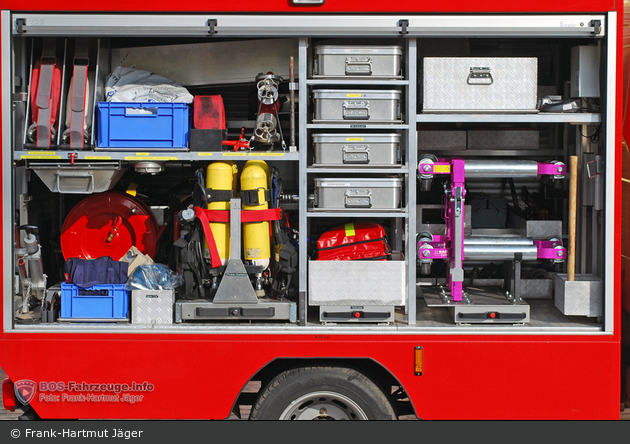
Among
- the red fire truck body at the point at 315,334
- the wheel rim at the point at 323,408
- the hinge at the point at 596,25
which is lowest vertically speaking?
the wheel rim at the point at 323,408

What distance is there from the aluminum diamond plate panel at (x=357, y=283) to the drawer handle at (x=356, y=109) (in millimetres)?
979

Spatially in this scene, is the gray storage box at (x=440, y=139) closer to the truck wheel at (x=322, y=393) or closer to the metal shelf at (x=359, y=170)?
the metal shelf at (x=359, y=170)

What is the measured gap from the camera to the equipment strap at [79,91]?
12.6ft

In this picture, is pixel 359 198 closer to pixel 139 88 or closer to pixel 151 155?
pixel 151 155

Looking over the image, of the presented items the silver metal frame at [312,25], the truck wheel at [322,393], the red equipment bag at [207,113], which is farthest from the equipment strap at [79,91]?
the truck wheel at [322,393]

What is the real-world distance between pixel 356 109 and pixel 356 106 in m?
0.02

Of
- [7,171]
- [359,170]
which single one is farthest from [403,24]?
[7,171]

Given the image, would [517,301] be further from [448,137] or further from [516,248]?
[448,137]

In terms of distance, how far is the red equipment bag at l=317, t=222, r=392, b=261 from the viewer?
3941mm

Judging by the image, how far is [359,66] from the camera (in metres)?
3.75

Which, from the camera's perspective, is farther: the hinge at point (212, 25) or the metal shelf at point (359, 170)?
the metal shelf at point (359, 170)

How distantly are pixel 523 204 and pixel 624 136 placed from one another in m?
1.13

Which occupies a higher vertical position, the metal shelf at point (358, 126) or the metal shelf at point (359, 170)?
the metal shelf at point (358, 126)
